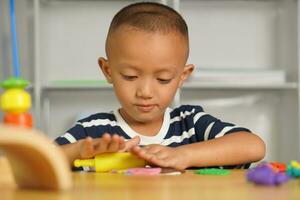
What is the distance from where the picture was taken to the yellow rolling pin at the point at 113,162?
0.89 metres

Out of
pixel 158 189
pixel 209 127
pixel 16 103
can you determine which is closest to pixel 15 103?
pixel 16 103

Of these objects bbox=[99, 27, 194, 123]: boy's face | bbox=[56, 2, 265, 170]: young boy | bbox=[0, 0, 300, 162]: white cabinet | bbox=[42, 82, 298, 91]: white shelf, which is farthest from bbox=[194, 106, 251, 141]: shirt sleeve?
bbox=[0, 0, 300, 162]: white cabinet

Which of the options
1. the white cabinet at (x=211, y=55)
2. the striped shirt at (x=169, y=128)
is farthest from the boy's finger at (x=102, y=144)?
the white cabinet at (x=211, y=55)

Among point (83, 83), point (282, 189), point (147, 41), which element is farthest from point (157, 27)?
point (83, 83)

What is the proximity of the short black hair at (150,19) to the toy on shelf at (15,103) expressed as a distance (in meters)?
0.63

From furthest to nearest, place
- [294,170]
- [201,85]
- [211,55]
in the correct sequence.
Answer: [211,55]
[201,85]
[294,170]

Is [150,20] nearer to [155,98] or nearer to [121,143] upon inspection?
[155,98]

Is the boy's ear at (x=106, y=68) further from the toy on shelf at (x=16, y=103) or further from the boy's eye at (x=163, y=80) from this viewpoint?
the toy on shelf at (x=16, y=103)

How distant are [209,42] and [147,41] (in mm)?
1752

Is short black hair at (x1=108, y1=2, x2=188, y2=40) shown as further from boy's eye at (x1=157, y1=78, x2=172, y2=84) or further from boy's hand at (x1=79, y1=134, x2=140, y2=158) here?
boy's hand at (x1=79, y1=134, x2=140, y2=158)

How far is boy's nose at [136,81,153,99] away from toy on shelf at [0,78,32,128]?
21.8 inches

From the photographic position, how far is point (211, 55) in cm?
293

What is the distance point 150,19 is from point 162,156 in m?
0.44

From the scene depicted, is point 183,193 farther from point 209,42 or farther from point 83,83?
point 209,42
